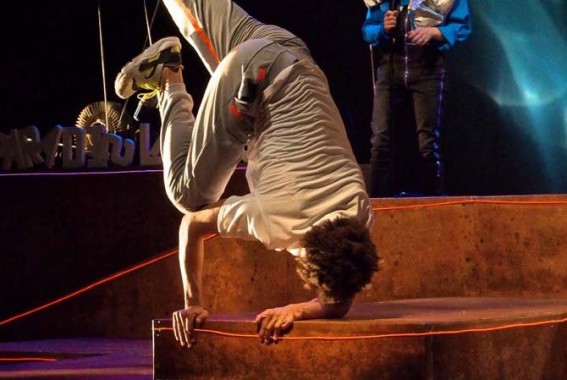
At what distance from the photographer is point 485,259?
5.27 m

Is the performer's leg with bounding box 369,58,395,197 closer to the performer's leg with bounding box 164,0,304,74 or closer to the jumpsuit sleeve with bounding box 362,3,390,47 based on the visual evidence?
the jumpsuit sleeve with bounding box 362,3,390,47

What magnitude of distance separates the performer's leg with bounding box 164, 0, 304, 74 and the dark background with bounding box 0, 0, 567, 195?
8.73 feet

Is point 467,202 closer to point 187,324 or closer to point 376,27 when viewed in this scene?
point 376,27

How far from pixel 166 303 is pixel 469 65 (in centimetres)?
235

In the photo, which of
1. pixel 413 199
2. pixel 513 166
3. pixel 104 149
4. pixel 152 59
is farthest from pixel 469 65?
pixel 152 59

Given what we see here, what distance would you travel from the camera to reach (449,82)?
6.84 metres

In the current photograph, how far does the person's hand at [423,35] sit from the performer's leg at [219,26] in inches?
58.8

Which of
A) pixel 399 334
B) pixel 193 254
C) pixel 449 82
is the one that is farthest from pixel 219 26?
pixel 449 82

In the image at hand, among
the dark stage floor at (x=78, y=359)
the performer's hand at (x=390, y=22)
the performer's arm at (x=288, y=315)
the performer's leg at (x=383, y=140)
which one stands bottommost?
the dark stage floor at (x=78, y=359)

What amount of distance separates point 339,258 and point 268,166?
20.0 inches

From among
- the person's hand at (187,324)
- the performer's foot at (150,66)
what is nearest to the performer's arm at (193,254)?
the person's hand at (187,324)

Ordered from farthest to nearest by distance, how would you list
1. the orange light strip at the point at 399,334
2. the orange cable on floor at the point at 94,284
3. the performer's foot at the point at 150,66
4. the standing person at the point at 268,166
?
the orange cable on floor at the point at 94,284
the performer's foot at the point at 150,66
the standing person at the point at 268,166
the orange light strip at the point at 399,334

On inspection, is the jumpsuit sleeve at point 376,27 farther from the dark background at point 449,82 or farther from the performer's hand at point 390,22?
the dark background at point 449,82

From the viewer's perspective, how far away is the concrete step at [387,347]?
3.70 metres
